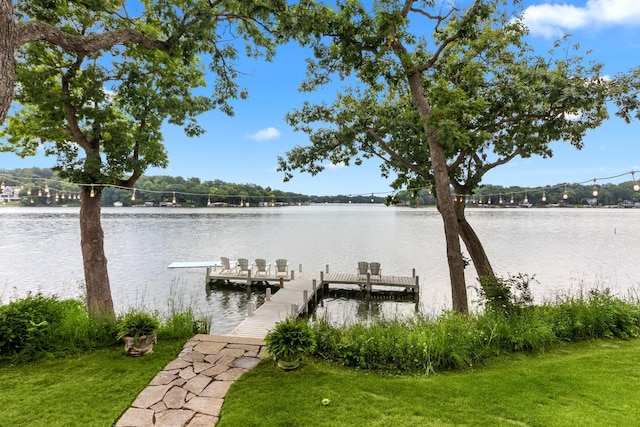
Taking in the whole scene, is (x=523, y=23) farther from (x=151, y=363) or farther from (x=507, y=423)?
(x=151, y=363)

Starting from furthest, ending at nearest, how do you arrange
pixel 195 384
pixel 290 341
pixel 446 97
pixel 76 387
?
pixel 446 97 < pixel 290 341 < pixel 195 384 < pixel 76 387

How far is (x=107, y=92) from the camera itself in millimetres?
8102

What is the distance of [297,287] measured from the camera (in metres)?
15.2

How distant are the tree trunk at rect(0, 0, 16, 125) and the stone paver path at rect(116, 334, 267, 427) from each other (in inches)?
136

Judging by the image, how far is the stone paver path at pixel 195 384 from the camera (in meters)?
3.64

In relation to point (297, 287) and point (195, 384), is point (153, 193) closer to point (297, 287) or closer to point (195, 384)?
point (297, 287)

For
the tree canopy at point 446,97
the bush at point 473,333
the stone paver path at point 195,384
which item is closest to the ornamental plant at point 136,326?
the stone paver path at point 195,384

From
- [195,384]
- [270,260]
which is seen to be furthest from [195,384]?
[270,260]

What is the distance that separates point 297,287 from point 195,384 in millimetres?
10875

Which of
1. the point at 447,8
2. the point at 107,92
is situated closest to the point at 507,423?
the point at 447,8

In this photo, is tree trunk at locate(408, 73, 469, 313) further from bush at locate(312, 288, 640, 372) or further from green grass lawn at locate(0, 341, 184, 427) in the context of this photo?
green grass lawn at locate(0, 341, 184, 427)

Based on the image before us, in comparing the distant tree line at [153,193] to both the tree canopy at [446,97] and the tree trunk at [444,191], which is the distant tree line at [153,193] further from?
the tree trunk at [444,191]

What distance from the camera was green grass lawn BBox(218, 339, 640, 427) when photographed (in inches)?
139

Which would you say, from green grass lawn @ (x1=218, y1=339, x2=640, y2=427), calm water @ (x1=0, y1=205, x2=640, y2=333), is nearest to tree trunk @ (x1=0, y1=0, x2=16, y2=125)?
green grass lawn @ (x1=218, y1=339, x2=640, y2=427)
